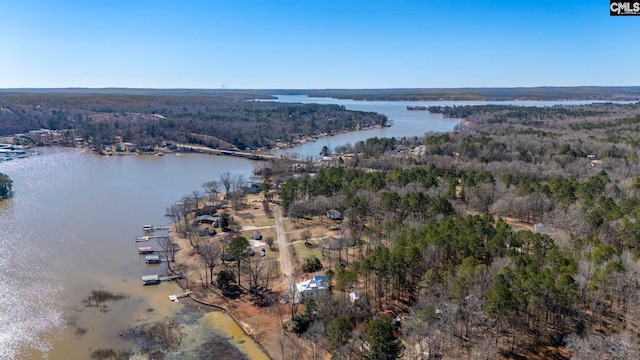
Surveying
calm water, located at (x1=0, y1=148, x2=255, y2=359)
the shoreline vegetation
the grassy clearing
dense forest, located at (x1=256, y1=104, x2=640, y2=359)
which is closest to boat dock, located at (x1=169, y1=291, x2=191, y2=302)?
calm water, located at (x1=0, y1=148, x2=255, y2=359)

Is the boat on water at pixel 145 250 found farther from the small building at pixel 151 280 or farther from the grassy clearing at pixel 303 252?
the grassy clearing at pixel 303 252

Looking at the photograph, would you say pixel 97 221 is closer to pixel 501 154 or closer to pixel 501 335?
pixel 501 335

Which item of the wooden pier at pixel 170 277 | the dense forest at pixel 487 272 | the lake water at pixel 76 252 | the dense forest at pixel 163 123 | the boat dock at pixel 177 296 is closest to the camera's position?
the dense forest at pixel 487 272

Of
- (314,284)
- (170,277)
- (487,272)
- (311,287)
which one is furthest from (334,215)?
(487,272)

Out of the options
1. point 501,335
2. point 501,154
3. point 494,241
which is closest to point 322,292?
point 501,335

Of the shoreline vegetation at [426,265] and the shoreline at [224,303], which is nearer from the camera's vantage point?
the shoreline vegetation at [426,265]

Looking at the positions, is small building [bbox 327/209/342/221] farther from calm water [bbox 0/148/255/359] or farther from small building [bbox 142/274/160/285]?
small building [bbox 142/274/160/285]

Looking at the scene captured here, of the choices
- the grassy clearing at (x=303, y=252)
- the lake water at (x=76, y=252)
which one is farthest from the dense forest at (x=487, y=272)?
the lake water at (x=76, y=252)
